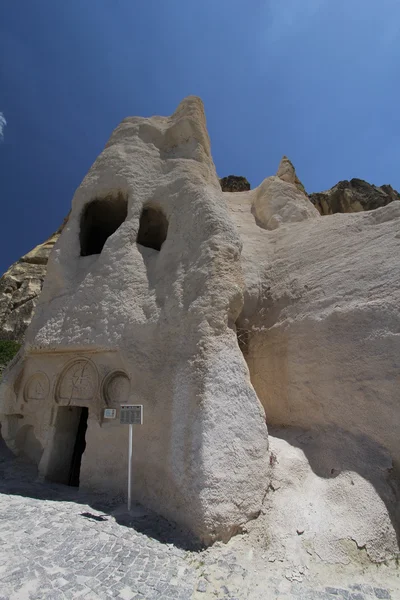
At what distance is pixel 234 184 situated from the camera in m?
20.7

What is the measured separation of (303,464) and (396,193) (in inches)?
714

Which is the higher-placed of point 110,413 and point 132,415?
point 110,413

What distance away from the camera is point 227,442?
4980 mm

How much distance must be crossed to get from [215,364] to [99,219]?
6182 mm

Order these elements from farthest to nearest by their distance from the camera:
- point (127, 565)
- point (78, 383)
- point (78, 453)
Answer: point (78, 453) < point (78, 383) < point (127, 565)

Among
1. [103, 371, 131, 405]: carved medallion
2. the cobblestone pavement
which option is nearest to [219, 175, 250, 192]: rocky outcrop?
[103, 371, 131, 405]: carved medallion

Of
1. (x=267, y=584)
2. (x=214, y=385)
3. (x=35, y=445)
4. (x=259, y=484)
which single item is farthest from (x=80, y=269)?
(x=267, y=584)

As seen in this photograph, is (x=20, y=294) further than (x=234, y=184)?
No

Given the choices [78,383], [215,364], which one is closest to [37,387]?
[78,383]

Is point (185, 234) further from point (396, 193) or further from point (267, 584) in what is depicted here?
point (396, 193)

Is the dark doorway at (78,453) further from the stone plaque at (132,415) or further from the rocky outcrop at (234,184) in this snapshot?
the rocky outcrop at (234,184)

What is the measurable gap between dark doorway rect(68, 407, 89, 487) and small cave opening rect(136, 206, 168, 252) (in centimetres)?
456

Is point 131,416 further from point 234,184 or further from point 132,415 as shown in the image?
point 234,184

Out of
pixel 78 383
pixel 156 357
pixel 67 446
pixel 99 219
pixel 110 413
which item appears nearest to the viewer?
pixel 156 357
